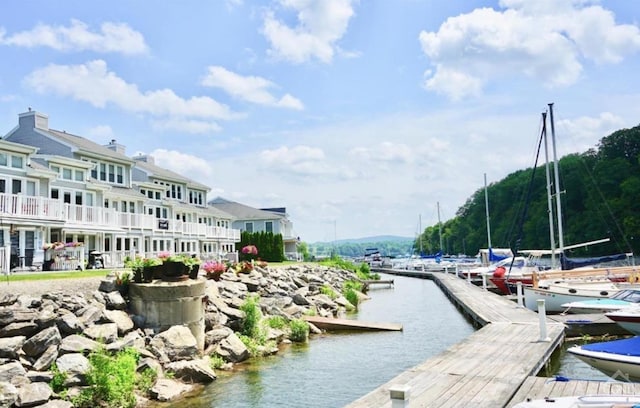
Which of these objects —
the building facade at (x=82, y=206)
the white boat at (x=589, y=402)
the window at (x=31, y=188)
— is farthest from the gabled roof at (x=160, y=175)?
the white boat at (x=589, y=402)

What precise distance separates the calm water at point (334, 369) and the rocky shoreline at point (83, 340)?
80 cm

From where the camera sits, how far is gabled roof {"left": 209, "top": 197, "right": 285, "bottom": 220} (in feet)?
224

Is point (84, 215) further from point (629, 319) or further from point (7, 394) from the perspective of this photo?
point (629, 319)

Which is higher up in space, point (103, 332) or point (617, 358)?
point (103, 332)

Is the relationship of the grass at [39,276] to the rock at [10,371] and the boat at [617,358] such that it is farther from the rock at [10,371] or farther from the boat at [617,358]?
the boat at [617,358]

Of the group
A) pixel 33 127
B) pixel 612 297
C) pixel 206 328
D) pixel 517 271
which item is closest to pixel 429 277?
pixel 517 271

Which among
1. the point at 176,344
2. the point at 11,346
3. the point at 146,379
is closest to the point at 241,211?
the point at 176,344

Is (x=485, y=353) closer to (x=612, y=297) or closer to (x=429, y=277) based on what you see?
(x=612, y=297)

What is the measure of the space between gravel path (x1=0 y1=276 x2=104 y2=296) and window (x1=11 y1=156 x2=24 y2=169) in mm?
12133

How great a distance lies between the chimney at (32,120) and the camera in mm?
34188

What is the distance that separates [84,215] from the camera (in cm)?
2800

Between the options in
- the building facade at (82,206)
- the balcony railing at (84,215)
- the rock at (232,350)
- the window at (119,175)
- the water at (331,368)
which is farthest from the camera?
the window at (119,175)

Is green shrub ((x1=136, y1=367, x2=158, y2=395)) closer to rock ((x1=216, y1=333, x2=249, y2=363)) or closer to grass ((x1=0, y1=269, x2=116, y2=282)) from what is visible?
rock ((x1=216, y1=333, x2=249, y2=363))

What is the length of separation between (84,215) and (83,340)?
1726 centimetres
